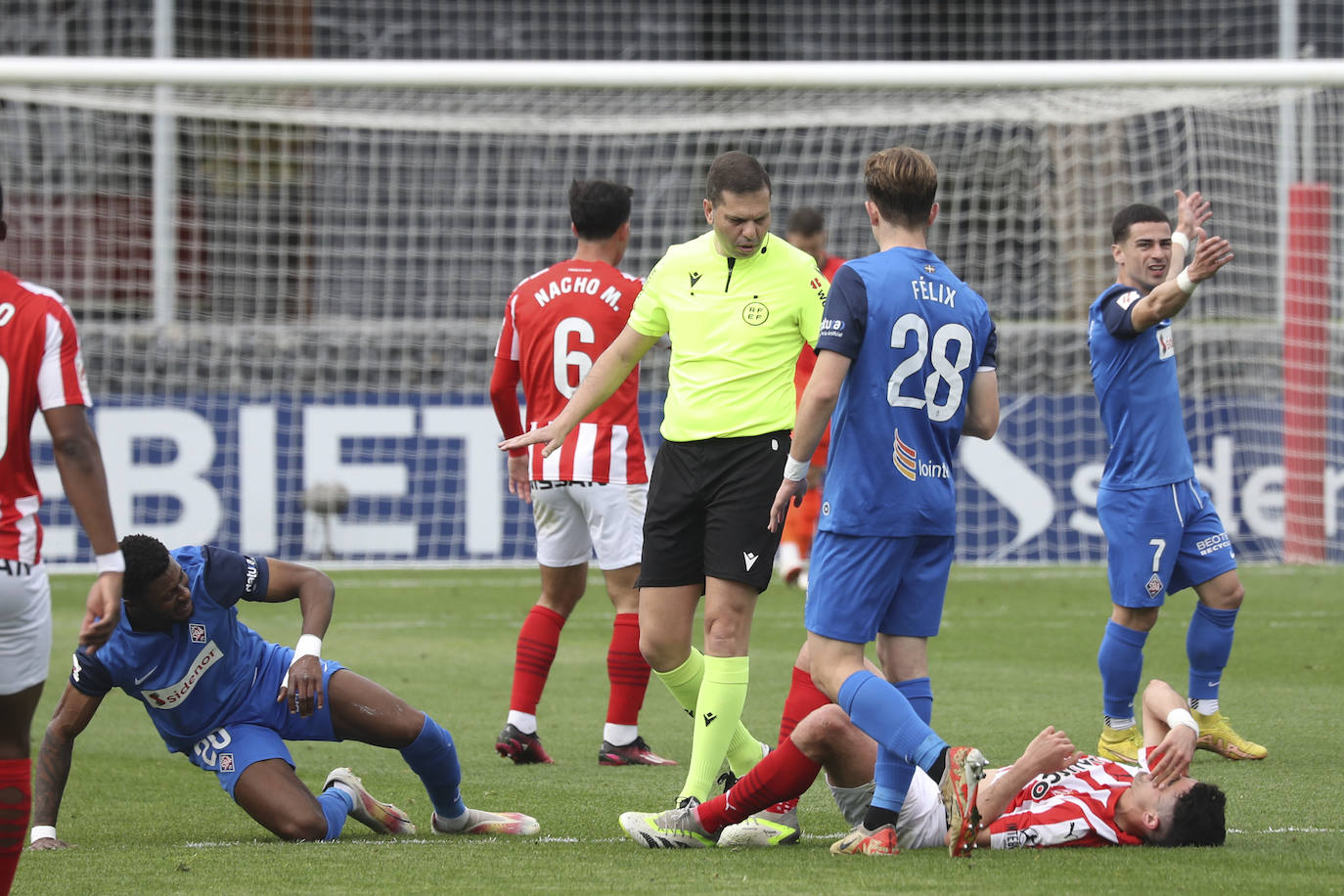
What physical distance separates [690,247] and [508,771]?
7.28 ft

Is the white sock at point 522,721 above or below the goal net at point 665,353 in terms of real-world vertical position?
below

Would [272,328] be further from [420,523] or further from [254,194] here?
[254,194]

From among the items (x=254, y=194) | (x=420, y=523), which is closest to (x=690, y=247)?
(x=420, y=523)

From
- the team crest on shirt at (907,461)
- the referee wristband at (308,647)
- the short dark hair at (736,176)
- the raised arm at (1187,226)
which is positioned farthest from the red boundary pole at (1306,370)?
the referee wristband at (308,647)

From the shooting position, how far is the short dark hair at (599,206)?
668 centimetres

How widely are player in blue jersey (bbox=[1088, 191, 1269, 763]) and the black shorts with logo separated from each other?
1.74 m

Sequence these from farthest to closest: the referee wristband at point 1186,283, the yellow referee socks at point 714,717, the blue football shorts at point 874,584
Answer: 1. the referee wristband at point 1186,283
2. the yellow referee socks at point 714,717
3. the blue football shorts at point 874,584

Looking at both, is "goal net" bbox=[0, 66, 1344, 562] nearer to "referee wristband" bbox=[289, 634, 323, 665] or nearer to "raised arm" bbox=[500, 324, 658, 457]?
"raised arm" bbox=[500, 324, 658, 457]

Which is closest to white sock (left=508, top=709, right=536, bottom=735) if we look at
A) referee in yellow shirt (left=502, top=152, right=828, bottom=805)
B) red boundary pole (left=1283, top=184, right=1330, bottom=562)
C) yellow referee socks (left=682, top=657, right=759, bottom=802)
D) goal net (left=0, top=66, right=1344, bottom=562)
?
referee in yellow shirt (left=502, top=152, right=828, bottom=805)

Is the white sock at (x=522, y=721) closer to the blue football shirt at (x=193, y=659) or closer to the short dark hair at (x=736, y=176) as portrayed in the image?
the blue football shirt at (x=193, y=659)

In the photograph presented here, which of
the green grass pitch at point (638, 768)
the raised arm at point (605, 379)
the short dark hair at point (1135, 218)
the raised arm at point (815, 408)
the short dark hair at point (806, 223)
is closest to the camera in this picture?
the green grass pitch at point (638, 768)

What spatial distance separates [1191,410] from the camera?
13.6m

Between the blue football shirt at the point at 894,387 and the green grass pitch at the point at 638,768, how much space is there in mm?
932

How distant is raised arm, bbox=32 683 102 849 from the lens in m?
4.82
